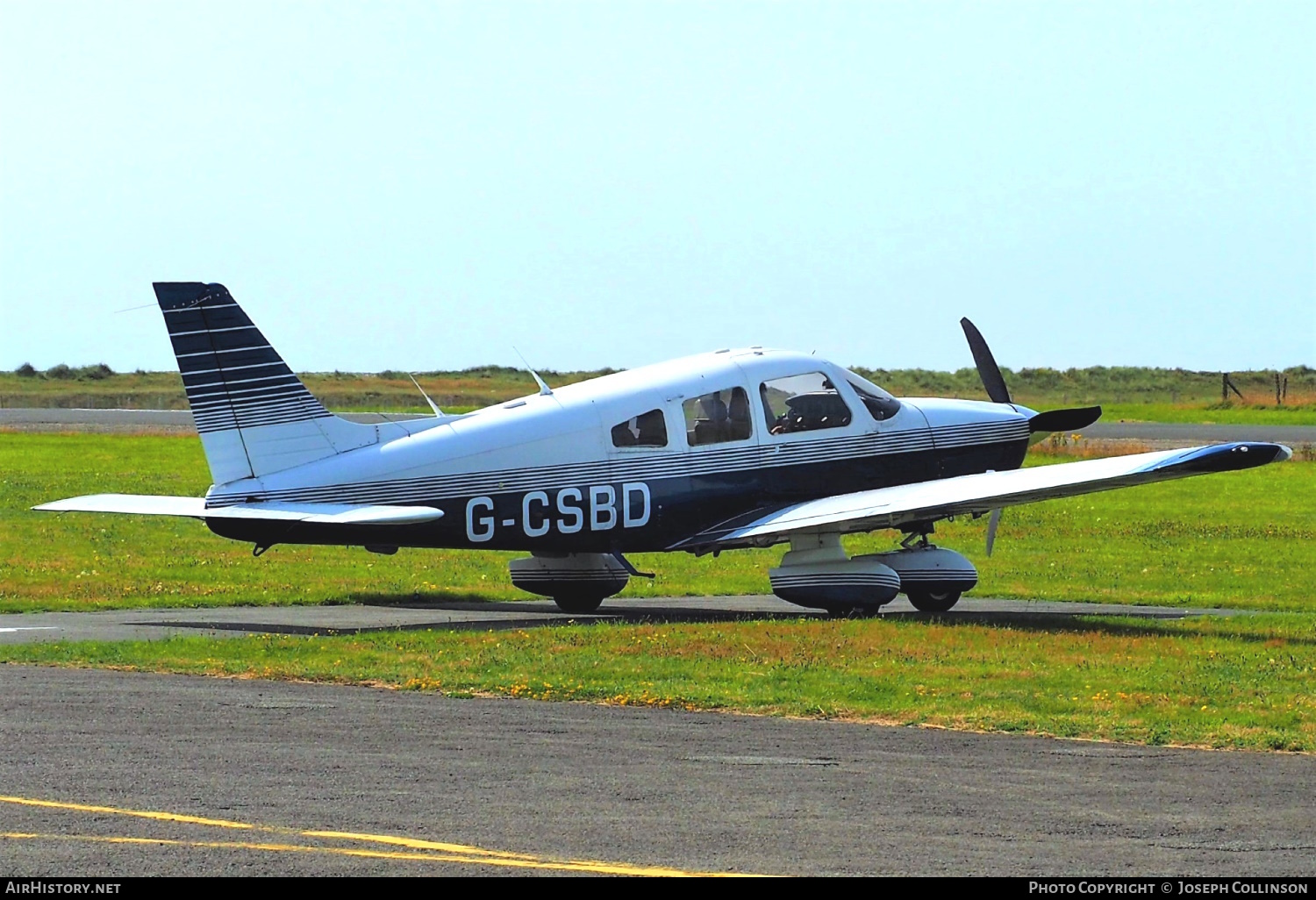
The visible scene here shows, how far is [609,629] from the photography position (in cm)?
1809

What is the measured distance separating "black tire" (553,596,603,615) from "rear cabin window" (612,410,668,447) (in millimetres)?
2382

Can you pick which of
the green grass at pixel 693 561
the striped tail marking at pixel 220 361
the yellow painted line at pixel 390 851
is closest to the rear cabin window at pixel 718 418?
the striped tail marking at pixel 220 361

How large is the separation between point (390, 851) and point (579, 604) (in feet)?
42.8

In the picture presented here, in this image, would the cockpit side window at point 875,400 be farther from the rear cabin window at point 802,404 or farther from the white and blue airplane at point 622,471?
the rear cabin window at point 802,404

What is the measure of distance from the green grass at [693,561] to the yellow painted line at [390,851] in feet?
43.0

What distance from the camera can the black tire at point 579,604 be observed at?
21.7 meters

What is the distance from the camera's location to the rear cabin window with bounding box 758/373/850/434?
21.0m

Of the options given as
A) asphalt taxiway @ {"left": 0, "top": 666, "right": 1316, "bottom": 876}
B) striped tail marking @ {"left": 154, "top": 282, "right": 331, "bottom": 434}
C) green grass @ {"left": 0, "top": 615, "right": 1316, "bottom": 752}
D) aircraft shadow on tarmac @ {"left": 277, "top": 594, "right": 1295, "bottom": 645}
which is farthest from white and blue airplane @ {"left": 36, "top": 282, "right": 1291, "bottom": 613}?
asphalt taxiway @ {"left": 0, "top": 666, "right": 1316, "bottom": 876}

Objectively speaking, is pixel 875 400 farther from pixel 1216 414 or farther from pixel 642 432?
pixel 1216 414

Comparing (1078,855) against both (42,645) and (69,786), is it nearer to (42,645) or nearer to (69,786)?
(69,786)

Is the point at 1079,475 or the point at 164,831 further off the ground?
the point at 1079,475

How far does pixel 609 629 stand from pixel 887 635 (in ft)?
9.04

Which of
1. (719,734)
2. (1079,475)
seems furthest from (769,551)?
(719,734)

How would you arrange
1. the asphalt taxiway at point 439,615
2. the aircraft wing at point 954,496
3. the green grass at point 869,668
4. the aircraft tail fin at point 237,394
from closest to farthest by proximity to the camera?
the green grass at point 869,668 < the aircraft wing at point 954,496 < the aircraft tail fin at point 237,394 < the asphalt taxiway at point 439,615
